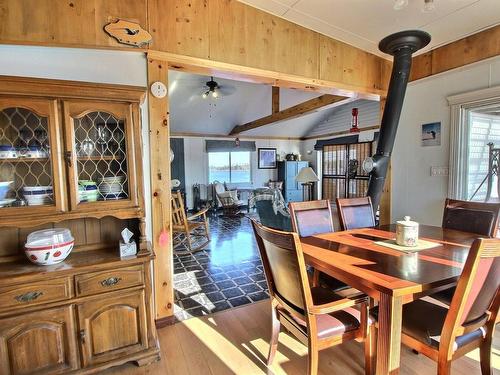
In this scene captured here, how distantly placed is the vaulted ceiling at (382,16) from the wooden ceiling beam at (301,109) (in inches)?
43.1

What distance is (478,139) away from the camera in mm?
3055

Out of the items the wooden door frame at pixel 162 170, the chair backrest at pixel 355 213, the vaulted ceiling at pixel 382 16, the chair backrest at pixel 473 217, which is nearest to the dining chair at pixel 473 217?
the chair backrest at pixel 473 217

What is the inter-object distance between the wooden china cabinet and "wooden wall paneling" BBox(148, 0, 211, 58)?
0.70 meters

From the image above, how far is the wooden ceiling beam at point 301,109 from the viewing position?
4452mm

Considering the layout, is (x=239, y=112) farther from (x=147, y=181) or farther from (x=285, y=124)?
(x=147, y=181)

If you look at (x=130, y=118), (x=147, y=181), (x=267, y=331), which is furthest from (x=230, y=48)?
(x=267, y=331)

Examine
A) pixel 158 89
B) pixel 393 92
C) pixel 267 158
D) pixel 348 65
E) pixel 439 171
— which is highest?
pixel 348 65

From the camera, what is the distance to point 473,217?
2.33m

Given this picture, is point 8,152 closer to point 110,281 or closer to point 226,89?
point 110,281

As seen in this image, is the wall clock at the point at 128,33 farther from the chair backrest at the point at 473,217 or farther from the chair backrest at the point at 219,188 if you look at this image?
the chair backrest at the point at 219,188

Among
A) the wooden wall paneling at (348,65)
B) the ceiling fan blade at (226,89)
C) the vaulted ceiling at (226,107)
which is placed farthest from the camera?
the vaulted ceiling at (226,107)

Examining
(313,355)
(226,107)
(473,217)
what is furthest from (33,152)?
(226,107)

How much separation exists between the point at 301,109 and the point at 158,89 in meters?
3.77

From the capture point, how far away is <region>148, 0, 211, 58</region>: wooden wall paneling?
2191 millimetres
